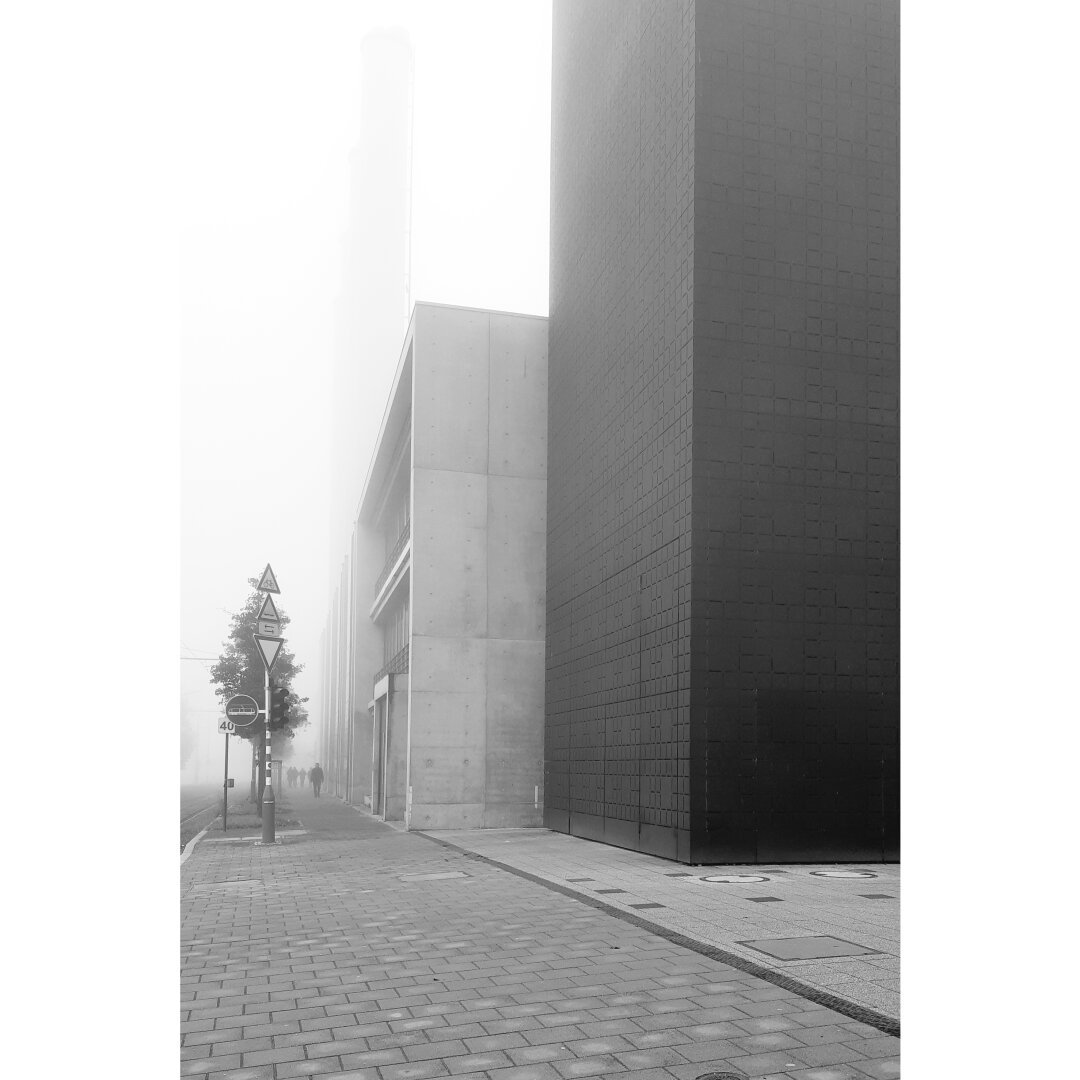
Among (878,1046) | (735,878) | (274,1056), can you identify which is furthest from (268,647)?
(878,1046)

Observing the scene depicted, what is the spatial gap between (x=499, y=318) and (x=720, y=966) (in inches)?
706

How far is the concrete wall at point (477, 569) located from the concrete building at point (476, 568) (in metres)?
0.02

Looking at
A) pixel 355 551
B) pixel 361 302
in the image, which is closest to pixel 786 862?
pixel 355 551

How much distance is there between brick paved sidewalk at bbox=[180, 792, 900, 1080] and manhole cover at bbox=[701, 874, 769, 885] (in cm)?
226

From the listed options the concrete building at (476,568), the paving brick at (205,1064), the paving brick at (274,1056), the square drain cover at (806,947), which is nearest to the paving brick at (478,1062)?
the paving brick at (274,1056)

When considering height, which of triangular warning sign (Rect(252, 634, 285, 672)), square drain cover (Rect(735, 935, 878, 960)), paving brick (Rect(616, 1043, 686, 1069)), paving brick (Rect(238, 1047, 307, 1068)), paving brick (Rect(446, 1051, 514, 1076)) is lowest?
square drain cover (Rect(735, 935, 878, 960))

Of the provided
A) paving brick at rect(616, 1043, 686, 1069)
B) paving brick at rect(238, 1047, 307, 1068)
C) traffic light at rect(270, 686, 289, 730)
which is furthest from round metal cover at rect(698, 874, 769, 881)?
traffic light at rect(270, 686, 289, 730)

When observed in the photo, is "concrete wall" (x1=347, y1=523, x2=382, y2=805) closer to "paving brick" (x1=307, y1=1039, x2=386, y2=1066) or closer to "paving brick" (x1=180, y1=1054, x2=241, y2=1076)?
"paving brick" (x1=307, y1=1039, x2=386, y2=1066)

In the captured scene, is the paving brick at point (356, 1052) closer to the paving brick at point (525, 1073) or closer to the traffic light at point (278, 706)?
the paving brick at point (525, 1073)

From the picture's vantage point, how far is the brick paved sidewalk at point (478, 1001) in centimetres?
470

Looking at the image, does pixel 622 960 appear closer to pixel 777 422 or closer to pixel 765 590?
pixel 765 590

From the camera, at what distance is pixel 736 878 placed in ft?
38.9

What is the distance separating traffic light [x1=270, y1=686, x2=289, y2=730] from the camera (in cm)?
1919

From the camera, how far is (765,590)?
45.3 feet
